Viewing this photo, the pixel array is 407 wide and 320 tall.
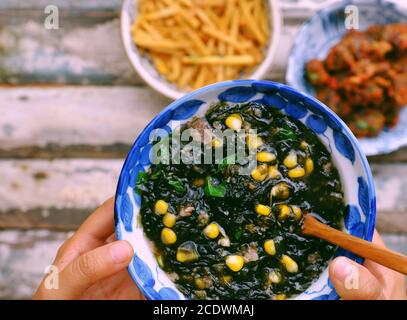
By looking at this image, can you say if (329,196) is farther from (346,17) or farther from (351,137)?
(346,17)

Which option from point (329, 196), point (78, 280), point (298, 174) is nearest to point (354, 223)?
point (329, 196)

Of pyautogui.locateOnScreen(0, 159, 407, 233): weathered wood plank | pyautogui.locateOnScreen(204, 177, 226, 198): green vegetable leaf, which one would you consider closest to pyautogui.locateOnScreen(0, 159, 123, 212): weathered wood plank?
pyautogui.locateOnScreen(0, 159, 407, 233): weathered wood plank

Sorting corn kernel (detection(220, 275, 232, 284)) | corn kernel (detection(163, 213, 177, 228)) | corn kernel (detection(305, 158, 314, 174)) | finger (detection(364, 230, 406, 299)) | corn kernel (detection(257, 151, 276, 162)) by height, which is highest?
corn kernel (detection(257, 151, 276, 162))

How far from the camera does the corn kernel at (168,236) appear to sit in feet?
4.42

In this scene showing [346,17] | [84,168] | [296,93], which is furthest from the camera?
[84,168]

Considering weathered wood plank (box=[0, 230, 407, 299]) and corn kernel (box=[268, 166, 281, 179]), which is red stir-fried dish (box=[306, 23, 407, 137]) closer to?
corn kernel (box=[268, 166, 281, 179])

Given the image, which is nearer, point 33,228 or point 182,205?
point 182,205

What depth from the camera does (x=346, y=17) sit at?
181 centimetres

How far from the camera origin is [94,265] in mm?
1296

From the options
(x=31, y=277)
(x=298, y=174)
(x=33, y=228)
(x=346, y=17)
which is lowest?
(x=31, y=277)

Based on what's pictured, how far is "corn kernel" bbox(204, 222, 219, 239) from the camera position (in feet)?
4.36

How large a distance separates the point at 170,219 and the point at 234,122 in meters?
0.31

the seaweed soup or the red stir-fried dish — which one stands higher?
the red stir-fried dish

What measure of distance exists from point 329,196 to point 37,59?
48.1 inches
